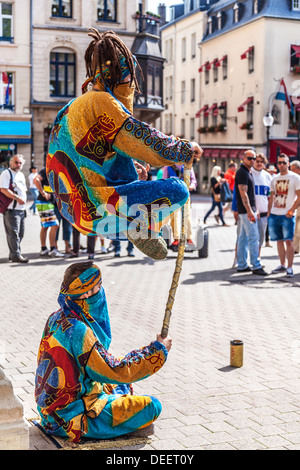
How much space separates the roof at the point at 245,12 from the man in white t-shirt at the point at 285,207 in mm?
29641

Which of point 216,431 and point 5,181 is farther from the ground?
point 5,181

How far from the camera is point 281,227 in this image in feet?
38.0

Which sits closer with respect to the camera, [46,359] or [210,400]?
[46,359]

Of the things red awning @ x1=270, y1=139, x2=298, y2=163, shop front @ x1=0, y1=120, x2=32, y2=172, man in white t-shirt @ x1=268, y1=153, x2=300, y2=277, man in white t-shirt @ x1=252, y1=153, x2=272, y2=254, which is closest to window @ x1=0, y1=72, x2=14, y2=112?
shop front @ x1=0, y1=120, x2=32, y2=172

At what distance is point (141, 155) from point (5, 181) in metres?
9.13

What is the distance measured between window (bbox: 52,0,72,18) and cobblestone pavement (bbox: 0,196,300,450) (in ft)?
80.8

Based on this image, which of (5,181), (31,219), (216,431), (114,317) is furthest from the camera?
(31,219)

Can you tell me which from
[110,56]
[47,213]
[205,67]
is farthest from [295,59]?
[110,56]

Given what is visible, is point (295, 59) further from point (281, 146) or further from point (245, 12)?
point (281, 146)

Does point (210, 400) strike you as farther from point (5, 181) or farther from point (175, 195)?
point (5, 181)

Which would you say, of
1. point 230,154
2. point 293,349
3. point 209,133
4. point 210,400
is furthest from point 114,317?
point 209,133

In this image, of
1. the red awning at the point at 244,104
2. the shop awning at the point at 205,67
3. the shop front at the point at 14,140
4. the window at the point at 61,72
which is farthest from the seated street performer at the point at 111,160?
the shop awning at the point at 205,67

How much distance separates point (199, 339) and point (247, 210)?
453 centimetres

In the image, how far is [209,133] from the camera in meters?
46.9
